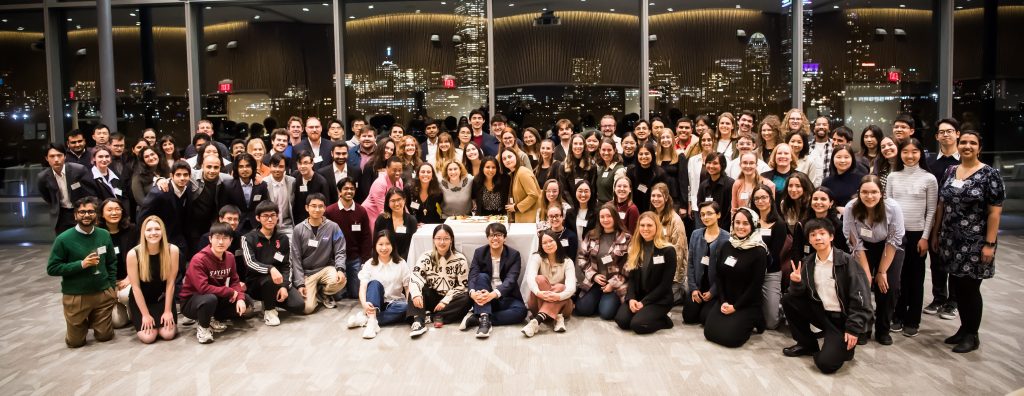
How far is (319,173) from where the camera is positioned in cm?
655

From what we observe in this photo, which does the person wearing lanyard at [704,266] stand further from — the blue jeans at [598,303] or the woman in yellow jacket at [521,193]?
the woman in yellow jacket at [521,193]

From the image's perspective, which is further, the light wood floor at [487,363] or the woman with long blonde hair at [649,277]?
the woman with long blonde hair at [649,277]

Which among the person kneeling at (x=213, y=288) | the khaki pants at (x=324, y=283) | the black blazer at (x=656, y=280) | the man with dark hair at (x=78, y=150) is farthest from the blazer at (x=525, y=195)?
the man with dark hair at (x=78, y=150)

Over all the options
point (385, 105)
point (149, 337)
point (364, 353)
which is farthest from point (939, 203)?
point (385, 105)

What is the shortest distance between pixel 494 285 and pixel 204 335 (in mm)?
2051

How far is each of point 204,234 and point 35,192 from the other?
17.5 feet

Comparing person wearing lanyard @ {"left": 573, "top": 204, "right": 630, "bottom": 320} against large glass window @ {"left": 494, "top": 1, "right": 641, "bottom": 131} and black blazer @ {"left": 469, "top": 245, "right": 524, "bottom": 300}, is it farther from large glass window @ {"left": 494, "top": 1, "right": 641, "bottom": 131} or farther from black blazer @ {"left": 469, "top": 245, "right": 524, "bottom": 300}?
large glass window @ {"left": 494, "top": 1, "right": 641, "bottom": 131}

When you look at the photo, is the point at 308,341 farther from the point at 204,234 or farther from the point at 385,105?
the point at 385,105

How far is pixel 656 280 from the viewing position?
518 centimetres

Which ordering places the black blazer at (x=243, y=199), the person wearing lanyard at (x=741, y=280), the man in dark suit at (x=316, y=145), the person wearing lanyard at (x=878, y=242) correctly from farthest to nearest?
the man in dark suit at (x=316, y=145)
the black blazer at (x=243, y=199)
the person wearing lanyard at (x=741, y=280)
the person wearing lanyard at (x=878, y=242)

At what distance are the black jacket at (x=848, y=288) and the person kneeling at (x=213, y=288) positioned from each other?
12.5 feet

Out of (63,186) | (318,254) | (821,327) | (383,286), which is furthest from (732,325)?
(63,186)

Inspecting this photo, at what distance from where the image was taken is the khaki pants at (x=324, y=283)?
5.73 m

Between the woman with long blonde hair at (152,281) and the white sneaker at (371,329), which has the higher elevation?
the woman with long blonde hair at (152,281)
